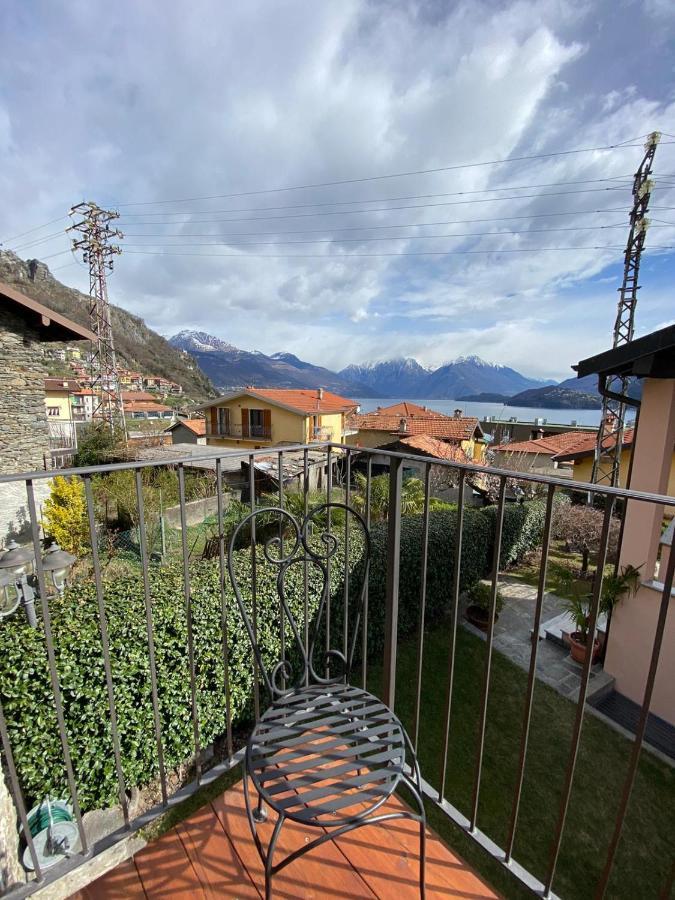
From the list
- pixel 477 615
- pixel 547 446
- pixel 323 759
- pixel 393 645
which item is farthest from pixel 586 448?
pixel 323 759

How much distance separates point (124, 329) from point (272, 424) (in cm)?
6312

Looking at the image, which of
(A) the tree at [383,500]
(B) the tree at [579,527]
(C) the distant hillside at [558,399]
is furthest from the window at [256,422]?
(C) the distant hillside at [558,399]

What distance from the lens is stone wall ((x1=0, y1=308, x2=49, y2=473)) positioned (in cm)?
697

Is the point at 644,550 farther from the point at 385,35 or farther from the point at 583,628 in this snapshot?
the point at 385,35

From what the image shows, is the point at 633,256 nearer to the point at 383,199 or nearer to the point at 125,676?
the point at 383,199

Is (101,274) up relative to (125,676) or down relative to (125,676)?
up

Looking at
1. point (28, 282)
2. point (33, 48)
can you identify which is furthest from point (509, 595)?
point (28, 282)

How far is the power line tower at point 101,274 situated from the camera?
16125 millimetres

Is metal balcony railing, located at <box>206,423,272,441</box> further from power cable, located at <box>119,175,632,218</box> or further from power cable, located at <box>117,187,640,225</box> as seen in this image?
power cable, located at <box>119,175,632,218</box>

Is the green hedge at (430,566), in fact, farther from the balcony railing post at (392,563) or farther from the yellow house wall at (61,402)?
the yellow house wall at (61,402)

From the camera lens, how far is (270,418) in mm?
22406

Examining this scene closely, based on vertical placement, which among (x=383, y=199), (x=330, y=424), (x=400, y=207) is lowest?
(x=330, y=424)

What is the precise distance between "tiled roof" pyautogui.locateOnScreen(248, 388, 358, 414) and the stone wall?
1425 centimetres

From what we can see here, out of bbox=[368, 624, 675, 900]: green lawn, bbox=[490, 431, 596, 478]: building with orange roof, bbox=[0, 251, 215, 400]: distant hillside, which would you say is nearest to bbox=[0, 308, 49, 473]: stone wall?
bbox=[368, 624, 675, 900]: green lawn
